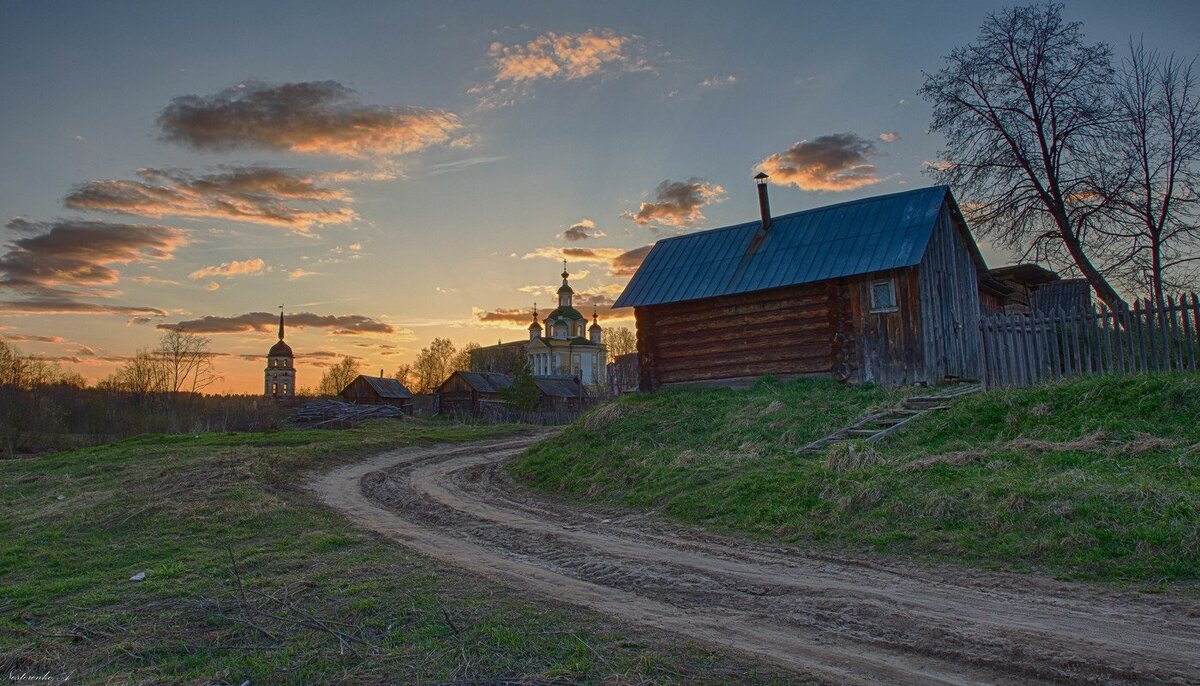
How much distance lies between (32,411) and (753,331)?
3435 centimetres

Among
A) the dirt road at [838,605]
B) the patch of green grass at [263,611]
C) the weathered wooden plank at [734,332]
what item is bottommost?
the dirt road at [838,605]

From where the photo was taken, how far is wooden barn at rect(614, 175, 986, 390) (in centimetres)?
1988

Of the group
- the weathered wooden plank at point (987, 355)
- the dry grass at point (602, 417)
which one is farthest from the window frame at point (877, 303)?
the dry grass at point (602, 417)

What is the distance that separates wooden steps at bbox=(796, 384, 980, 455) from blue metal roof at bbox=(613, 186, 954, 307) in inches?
177

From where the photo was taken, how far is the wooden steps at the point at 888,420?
47.2 ft

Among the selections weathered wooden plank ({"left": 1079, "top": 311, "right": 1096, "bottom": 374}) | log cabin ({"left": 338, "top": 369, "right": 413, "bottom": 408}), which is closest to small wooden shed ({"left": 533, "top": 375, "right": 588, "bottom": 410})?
log cabin ({"left": 338, "top": 369, "right": 413, "bottom": 408})

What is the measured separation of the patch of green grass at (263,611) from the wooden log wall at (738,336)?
12531 mm

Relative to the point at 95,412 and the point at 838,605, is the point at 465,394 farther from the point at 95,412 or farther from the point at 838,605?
the point at 838,605

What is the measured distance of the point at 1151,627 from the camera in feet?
19.4

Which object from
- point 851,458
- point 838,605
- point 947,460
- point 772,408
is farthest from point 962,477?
point 772,408

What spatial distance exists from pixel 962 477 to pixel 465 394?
48010 millimetres

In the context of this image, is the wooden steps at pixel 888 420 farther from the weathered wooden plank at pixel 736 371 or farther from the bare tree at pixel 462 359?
the bare tree at pixel 462 359

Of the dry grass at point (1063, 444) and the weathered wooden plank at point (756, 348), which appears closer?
the dry grass at point (1063, 444)

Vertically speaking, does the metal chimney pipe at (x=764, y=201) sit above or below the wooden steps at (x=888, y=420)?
above
